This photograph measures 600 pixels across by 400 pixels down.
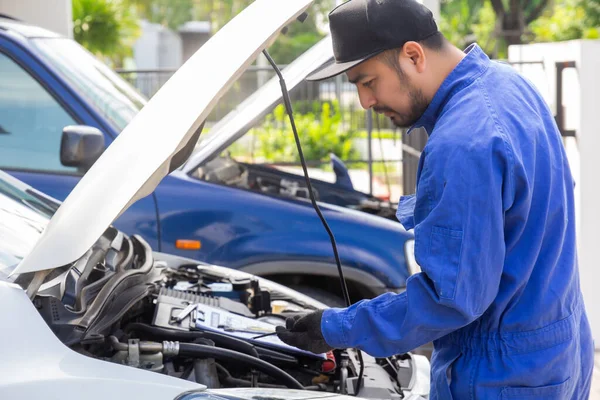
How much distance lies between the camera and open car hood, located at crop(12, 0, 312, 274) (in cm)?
222

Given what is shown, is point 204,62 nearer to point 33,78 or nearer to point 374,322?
point 374,322

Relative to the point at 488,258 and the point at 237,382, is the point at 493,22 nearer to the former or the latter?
the point at 237,382

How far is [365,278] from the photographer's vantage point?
4613mm

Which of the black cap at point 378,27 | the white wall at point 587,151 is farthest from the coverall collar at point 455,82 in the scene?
the white wall at point 587,151

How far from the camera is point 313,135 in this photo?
1230cm

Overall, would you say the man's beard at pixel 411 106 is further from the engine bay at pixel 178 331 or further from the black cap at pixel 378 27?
the engine bay at pixel 178 331

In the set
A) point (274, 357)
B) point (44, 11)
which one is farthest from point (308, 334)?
point (44, 11)

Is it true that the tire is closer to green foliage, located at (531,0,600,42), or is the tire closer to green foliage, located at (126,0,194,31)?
green foliage, located at (531,0,600,42)

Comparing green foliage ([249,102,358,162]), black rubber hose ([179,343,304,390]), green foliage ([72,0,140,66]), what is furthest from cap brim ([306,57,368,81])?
green foliage ([72,0,140,66])

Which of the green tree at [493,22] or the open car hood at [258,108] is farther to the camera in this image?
the green tree at [493,22]

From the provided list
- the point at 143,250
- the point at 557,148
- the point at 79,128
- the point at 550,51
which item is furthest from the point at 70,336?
the point at 550,51

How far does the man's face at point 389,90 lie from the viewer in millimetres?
2273

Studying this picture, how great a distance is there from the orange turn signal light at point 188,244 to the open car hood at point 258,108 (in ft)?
1.30

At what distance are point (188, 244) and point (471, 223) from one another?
2.82 metres
